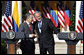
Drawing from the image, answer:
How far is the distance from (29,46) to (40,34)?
0.46 meters

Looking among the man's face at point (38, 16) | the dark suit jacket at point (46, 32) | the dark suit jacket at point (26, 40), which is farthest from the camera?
the dark suit jacket at point (46, 32)

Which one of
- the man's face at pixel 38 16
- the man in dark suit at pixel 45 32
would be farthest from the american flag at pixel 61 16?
the man's face at pixel 38 16

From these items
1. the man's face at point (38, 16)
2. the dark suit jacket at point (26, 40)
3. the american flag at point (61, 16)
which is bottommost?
the dark suit jacket at point (26, 40)

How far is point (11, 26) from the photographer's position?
13.6 meters

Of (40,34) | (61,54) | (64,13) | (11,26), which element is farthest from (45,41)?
(64,13)

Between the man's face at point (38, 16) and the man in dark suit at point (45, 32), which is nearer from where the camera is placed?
the man's face at point (38, 16)

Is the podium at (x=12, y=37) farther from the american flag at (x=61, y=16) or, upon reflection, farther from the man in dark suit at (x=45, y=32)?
Answer: the american flag at (x=61, y=16)

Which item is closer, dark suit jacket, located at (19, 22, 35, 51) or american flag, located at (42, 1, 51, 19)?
dark suit jacket, located at (19, 22, 35, 51)

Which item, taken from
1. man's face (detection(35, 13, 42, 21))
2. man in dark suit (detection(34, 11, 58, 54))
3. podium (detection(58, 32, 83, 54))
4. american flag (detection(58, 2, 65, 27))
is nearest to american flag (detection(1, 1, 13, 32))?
american flag (detection(58, 2, 65, 27))

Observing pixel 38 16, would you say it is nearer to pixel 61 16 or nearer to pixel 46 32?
pixel 46 32

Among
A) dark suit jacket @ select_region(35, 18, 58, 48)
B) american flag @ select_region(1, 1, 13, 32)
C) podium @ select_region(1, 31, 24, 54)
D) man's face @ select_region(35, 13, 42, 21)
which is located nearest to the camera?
podium @ select_region(1, 31, 24, 54)

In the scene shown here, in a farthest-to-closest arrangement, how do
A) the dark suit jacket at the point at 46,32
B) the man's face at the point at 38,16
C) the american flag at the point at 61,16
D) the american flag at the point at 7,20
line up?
1. the american flag at the point at 61,16
2. the american flag at the point at 7,20
3. the dark suit jacket at the point at 46,32
4. the man's face at the point at 38,16

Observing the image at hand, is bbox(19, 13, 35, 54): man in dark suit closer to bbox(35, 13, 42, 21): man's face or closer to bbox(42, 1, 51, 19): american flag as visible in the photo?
bbox(35, 13, 42, 21): man's face

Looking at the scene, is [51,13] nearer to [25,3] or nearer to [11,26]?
[25,3]
